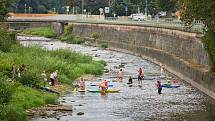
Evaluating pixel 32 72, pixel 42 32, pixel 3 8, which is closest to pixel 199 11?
pixel 32 72

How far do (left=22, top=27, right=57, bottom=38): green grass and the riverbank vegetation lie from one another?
87.7 metres

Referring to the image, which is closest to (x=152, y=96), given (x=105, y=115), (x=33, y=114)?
(x=105, y=115)

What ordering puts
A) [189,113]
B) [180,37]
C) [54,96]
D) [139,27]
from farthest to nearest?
[139,27]
[180,37]
[54,96]
[189,113]

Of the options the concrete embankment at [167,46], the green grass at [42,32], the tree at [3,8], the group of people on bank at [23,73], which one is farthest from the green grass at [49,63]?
the green grass at [42,32]

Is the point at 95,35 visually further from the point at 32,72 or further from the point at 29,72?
the point at 29,72

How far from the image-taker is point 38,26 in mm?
199250

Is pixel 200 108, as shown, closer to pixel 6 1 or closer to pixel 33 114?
pixel 33 114

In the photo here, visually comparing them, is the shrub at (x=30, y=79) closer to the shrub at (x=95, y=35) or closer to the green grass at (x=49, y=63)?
the green grass at (x=49, y=63)

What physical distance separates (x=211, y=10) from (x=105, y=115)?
1200 centimetres

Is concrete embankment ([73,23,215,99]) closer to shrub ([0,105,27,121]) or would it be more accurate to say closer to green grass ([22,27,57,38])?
shrub ([0,105,27,121])

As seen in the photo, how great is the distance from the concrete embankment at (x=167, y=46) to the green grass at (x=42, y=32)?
24.0 metres

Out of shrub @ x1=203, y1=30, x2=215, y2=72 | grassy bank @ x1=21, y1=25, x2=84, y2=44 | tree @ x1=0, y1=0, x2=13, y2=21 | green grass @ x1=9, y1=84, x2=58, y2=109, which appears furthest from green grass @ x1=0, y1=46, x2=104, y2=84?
grassy bank @ x1=21, y1=25, x2=84, y2=44

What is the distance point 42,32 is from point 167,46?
92.9 meters

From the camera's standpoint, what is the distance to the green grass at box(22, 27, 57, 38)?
172m
